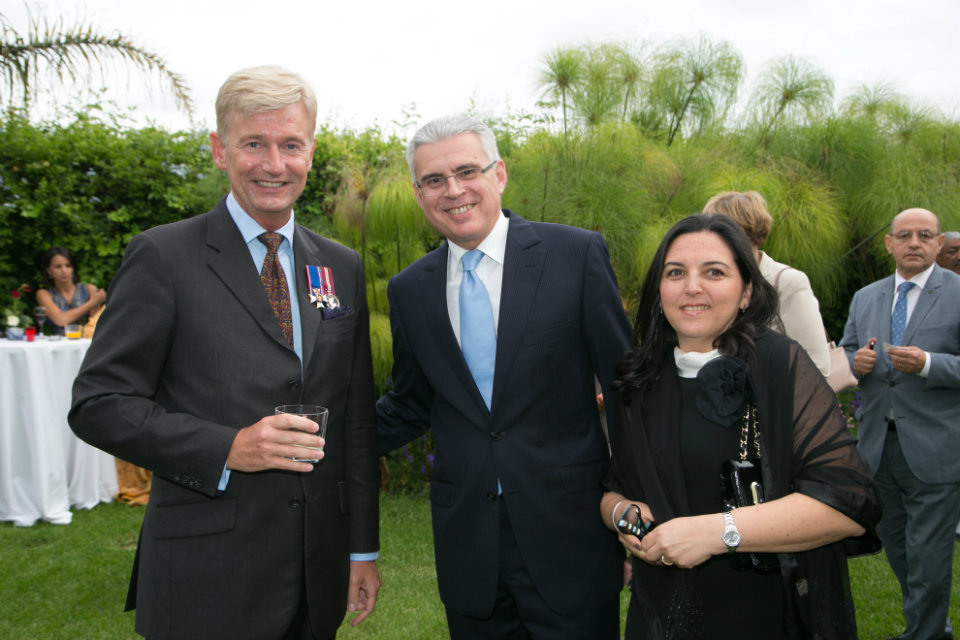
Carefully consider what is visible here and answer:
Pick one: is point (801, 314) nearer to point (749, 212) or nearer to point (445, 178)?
point (749, 212)

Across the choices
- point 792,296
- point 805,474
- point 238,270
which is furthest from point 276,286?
point 792,296

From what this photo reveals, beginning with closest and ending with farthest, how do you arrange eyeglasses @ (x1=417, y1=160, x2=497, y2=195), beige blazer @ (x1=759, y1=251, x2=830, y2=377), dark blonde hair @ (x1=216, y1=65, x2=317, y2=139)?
dark blonde hair @ (x1=216, y1=65, x2=317, y2=139) < eyeglasses @ (x1=417, y1=160, x2=497, y2=195) < beige blazer @ (x1=759, y1=251, x2=830, y2=377)

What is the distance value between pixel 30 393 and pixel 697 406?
532 cm

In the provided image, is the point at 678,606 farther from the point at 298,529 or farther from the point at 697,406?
the point at 298,529

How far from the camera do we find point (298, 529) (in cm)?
177

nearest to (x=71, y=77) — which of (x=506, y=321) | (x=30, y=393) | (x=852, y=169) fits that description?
(x=30, y=393)

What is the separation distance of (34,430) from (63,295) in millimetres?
1763

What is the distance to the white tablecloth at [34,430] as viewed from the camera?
5250 millimetres

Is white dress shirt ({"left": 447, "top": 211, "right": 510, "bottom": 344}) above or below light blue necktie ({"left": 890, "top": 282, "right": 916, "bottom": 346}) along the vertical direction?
above

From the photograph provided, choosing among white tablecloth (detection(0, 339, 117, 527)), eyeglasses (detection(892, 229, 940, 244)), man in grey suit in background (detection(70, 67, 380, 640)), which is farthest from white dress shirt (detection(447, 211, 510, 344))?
white tablecloth (detection(0, 339, 117, 527))

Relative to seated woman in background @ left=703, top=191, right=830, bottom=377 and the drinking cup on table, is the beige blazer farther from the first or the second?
the drinking cup on table

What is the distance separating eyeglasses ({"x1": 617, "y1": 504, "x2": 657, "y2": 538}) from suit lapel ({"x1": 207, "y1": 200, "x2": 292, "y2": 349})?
0.96 metres

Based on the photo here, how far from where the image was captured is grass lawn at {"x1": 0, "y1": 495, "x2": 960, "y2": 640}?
3.73 m

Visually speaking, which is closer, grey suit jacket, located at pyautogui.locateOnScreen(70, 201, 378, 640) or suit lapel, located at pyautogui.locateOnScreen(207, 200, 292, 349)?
grey suit jacket, located at pyautogui.locateOnScreen(70, 201, 378, 640)
